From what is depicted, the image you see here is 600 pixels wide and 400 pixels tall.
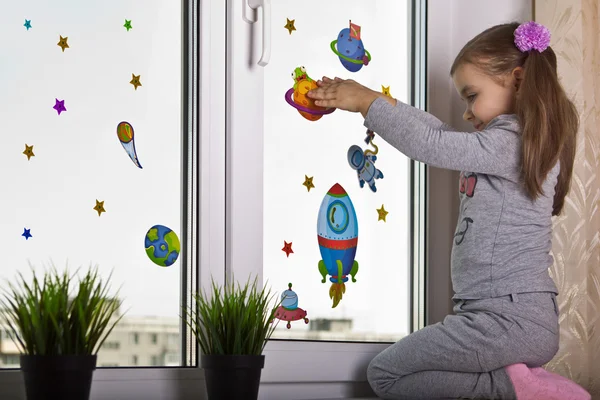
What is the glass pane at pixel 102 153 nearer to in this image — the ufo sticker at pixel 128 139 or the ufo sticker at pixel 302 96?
the ufo sticker at pixel 128 139

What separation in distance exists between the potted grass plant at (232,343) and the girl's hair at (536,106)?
0.65 meters

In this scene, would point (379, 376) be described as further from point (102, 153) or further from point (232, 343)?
point (102, 153)

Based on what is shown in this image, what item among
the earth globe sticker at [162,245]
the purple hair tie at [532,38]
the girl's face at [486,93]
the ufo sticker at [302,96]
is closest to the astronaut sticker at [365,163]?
the ufo sticker at [302,96]

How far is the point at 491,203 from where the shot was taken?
1.70m

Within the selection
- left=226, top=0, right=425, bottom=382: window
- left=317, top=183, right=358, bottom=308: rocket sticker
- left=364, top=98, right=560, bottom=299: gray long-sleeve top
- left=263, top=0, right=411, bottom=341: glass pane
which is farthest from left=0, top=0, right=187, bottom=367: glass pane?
left=364, top=98, right=560, bottom=299: gray long-sleeve top

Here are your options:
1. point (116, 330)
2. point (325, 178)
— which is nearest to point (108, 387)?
point (116, 330)

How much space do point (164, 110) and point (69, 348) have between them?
0.60m

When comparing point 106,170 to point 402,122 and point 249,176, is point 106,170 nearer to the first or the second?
point 249,176

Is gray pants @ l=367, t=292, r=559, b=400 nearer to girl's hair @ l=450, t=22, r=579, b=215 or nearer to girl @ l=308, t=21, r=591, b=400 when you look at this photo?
girl @ l=308, t=21, r=591, b=400

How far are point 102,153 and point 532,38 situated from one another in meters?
0.97

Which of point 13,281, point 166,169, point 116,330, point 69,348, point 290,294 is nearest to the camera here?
point 69,348

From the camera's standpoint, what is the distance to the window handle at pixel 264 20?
1.66 metres

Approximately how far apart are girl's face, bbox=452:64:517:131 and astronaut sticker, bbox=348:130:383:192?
0.84 feet

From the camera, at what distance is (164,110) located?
1.62 meters
